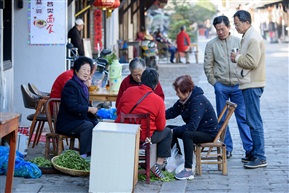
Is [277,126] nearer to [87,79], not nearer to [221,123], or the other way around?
[221,123]

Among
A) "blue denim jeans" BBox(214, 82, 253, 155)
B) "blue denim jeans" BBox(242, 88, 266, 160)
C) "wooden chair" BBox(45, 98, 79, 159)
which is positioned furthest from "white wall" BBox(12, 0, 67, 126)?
"blue denim jeans" BBox(242, 88, 266, 160)

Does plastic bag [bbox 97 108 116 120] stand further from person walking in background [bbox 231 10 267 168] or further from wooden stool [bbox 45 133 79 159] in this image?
person walking in background [bbox 231 10 267 168]

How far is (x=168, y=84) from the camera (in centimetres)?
2078

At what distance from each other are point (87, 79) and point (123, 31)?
67.9 feet

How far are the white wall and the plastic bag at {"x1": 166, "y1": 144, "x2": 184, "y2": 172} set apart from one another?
14.1 feet

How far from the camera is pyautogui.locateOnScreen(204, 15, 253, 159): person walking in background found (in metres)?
9.54

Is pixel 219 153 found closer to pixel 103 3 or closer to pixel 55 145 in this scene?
pixel 55 145

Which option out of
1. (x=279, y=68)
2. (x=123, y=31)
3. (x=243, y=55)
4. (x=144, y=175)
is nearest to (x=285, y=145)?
(x=243, y=55)

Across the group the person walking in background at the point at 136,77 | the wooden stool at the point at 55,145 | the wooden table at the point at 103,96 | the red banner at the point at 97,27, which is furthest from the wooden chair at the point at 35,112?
the red banner at the point at 97,27

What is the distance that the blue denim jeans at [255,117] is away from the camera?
353 inches

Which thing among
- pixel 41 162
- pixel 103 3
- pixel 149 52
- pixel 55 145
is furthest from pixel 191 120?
pixel 149 52

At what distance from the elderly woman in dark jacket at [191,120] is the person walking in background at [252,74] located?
1.79 feet

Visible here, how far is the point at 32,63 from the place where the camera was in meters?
12.6

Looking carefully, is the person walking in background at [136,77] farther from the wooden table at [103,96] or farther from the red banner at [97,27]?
the red banner at [97,27]
